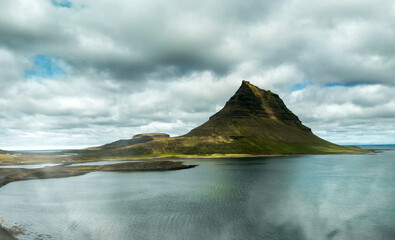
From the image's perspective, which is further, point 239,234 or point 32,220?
point 32,220

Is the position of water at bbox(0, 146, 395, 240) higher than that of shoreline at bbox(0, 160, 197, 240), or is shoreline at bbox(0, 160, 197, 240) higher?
shoreline at bbox(0, 160, 197, 240)

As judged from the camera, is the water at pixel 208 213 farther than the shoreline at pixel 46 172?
No

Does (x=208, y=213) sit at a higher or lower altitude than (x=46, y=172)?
lower

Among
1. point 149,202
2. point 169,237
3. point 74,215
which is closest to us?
point 169,237

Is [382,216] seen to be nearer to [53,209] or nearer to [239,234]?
[239,234]

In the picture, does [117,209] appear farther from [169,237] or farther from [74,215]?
[169,237]

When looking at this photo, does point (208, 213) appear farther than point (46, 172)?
No

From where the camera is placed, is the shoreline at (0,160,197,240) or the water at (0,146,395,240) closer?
the water at (0,146,395,240)

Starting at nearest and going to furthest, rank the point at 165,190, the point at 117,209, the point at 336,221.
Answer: the point at 336,221, the point at 117,209, the point at 165,190

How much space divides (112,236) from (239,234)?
68.3 feet

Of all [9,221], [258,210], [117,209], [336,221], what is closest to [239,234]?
[258,210]

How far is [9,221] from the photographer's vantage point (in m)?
46.2

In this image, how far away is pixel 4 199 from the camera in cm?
6950

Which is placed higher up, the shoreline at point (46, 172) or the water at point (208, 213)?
the shoreline at point (46, 172)
